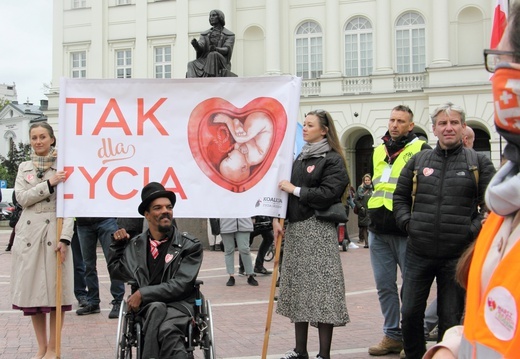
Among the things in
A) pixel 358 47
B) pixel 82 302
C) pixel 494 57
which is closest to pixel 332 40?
pixel 358 47

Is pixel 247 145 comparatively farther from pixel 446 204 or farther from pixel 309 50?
pixel 309 50

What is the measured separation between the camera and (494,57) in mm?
1627

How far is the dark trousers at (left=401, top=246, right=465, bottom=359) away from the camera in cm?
498

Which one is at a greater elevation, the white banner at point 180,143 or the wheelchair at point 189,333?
the white banner at point 180,143

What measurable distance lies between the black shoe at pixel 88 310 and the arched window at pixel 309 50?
31407mm

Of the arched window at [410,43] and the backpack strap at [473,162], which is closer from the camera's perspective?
the backpack strap at [473,162]

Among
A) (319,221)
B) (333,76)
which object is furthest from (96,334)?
(333,76)

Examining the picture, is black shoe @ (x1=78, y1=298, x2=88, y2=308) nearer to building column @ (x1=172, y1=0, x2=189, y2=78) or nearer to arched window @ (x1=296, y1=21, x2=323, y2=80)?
arched window @ (x1=296, y1=21, x2=323, y2=80)

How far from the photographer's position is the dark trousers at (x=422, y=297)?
16.3ft

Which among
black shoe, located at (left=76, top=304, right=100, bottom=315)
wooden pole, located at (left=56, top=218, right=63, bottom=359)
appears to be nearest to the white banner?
wooden pole, located at (left=56, top=218, right=63, bottom=359)

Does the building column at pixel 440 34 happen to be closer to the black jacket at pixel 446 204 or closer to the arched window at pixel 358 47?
the arched window at pixel 358 47

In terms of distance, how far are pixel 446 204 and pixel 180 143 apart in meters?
2.16

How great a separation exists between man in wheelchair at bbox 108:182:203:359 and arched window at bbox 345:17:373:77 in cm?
3386

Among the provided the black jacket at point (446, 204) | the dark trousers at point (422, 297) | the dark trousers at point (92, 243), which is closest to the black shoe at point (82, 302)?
the dark trousers at point (92, 243)
